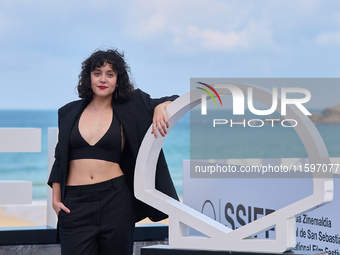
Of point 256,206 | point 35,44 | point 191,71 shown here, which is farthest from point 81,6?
point 256,206

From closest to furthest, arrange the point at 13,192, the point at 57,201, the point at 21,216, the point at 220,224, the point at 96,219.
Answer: the point at 220,224, the point at 96,219, the point at 57,201, the point at 13,192, the point at 21,216

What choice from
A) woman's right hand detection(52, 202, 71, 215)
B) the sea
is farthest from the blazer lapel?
the sea

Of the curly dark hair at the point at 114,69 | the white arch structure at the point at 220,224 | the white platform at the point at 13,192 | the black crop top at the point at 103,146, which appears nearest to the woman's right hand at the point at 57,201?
the black crop top at the point at 103,146

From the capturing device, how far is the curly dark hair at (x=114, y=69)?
7.57 ft

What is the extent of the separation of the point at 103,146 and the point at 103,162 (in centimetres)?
7

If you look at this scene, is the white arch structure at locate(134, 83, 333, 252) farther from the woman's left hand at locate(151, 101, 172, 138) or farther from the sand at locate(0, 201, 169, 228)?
the sand at locate(0, 201, 169, 228)

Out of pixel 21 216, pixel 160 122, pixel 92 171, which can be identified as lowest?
pixel 21 216

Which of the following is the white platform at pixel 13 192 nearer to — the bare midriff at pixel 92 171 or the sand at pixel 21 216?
the bare midriff at pixel 92 171

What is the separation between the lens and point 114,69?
7.55 feet

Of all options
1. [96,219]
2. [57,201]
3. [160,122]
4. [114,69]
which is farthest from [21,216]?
[160,122]

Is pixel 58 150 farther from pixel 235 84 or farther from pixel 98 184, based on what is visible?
pixel 235 84

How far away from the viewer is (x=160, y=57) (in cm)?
2655

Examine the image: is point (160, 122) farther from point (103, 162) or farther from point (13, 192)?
point (13, 192)

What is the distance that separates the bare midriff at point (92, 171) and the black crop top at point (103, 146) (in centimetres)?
2
